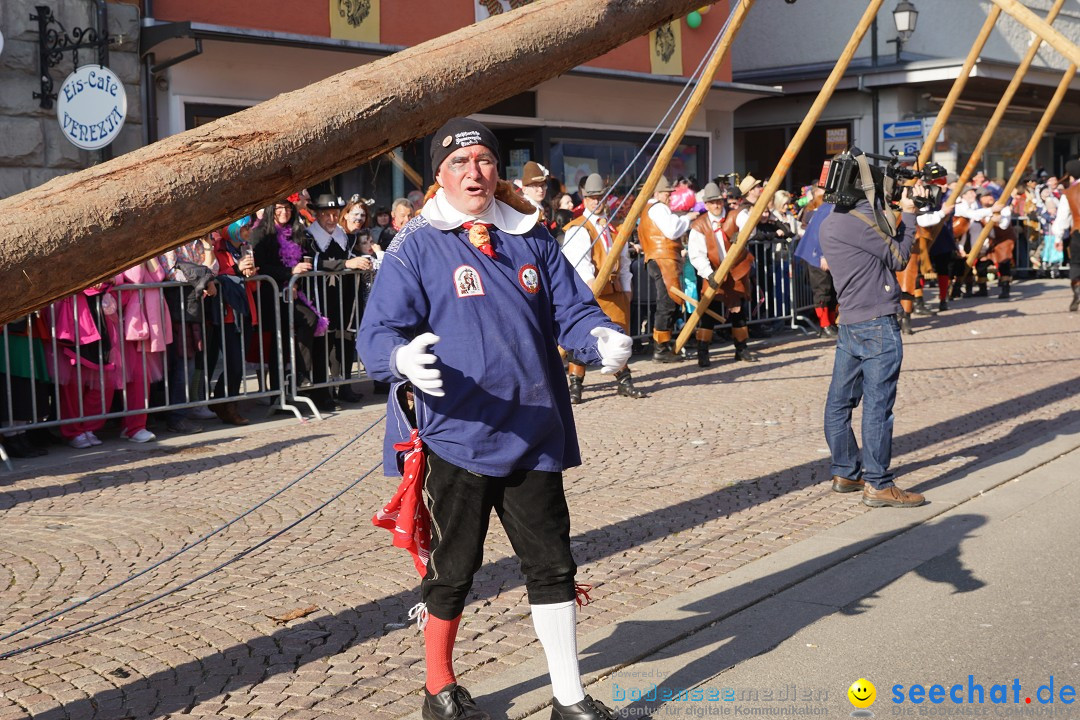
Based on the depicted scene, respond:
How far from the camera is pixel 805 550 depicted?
6375mm

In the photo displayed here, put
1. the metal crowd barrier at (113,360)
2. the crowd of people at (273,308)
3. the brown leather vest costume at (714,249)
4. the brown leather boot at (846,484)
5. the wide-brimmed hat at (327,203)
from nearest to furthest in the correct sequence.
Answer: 1. the brown leather boot at (846,484)
2. the metal crowd barrier at (113,360)
3. the crowd of people at (273,308)
4. the wide-brimmed hat at (327,203)
5. the brown leather vest costume at (714,249)

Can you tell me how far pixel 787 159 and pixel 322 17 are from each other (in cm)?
662

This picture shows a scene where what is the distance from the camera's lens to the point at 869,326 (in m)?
7.40

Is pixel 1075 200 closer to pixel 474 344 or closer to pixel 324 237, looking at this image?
pixel 324 237

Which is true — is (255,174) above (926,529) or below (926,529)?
above

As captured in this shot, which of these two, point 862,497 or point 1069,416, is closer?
point 862,497

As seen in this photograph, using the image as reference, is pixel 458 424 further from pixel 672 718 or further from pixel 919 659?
pixel 919 659

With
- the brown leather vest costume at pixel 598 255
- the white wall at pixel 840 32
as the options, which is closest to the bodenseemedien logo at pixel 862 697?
the brown leather vest costume at pixel 598 255

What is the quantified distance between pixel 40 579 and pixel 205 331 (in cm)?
447

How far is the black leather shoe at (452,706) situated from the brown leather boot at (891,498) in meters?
3.67

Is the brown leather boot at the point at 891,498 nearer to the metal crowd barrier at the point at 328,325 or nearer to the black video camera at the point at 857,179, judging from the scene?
the black video camera at the point at 857,179

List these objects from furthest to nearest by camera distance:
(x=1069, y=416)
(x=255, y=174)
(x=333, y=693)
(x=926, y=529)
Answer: (x=1069, y=416) → (x=926, y=529) → (x=333, y=693) → (x=255, y=174)

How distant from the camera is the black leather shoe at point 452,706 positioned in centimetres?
421

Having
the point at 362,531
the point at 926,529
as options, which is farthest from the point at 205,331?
the point at 926,529
